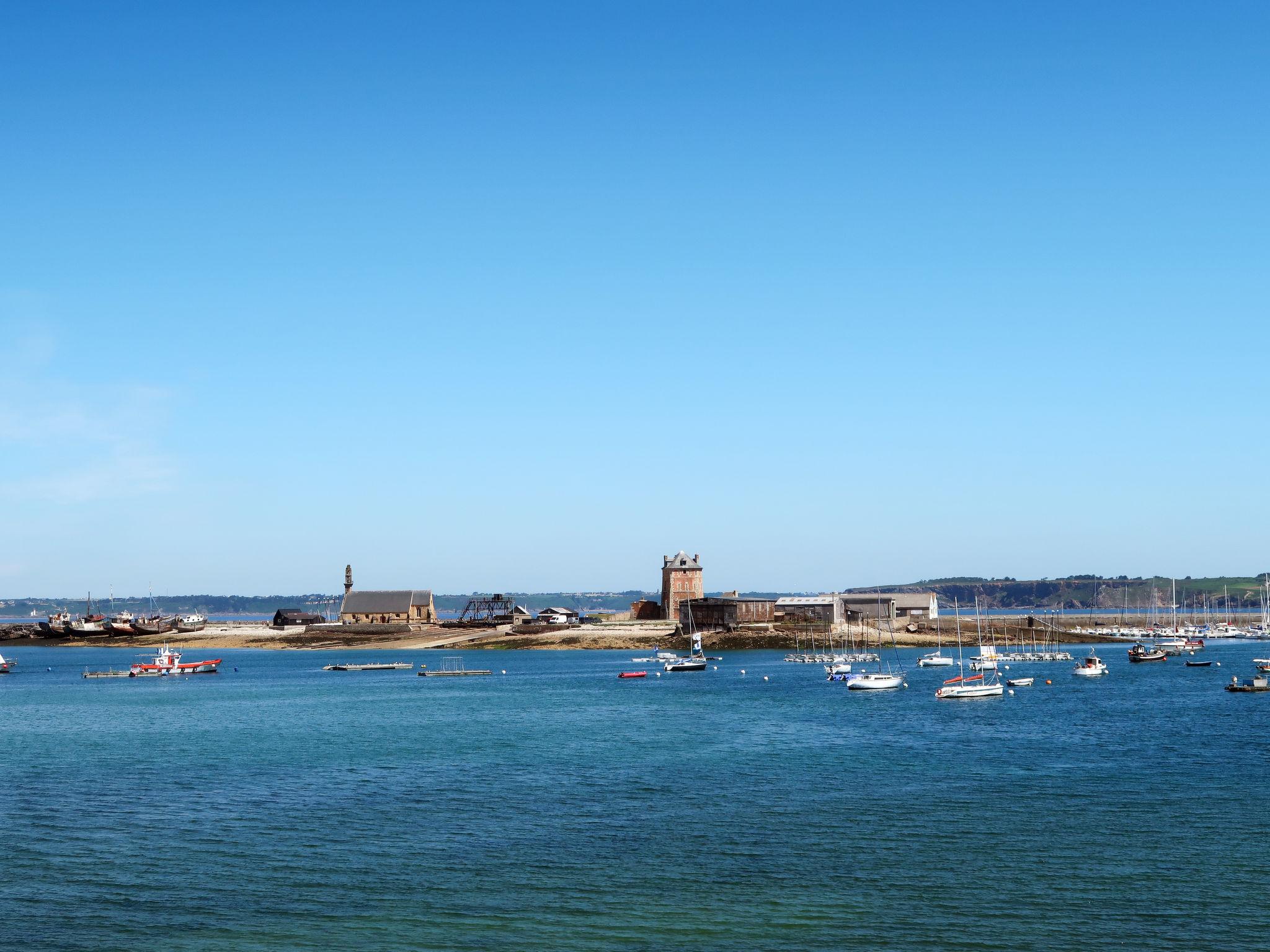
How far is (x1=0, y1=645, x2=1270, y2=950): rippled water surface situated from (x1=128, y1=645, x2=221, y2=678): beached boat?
64312 millimetres

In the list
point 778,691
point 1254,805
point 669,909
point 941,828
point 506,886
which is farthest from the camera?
point 778,691

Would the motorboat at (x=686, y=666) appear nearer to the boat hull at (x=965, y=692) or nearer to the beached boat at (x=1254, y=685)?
the boat hull at (x=965, y=692)

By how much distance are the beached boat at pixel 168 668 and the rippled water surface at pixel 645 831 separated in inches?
2532

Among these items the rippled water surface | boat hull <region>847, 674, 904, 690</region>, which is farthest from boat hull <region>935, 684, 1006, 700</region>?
the rippled water surface

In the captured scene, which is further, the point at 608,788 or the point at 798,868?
the point at 608,788

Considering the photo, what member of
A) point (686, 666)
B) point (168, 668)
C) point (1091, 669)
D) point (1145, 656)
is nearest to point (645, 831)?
point (1091, 669)

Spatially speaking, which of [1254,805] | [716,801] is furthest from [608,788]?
[1254,805]

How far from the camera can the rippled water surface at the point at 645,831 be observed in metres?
33.2

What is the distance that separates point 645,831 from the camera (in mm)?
45406

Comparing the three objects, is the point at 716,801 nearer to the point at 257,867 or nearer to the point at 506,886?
the point at 506,886

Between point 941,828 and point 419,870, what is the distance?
19191 mm

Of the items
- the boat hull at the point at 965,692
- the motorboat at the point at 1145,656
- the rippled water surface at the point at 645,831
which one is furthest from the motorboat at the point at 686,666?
the motorboat at the point at 1145,656

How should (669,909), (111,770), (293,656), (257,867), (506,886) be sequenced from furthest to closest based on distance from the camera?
(293,656)
(111,770)
(257,867)
(506,886)
(669,909)

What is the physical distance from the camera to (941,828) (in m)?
45.2
